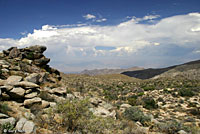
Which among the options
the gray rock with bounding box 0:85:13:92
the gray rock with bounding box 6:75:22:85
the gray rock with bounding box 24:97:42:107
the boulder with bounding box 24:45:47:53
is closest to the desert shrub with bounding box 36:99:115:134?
the gray rock with bounding box 24:97:42:107

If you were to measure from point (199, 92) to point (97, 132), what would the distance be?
79.5ft

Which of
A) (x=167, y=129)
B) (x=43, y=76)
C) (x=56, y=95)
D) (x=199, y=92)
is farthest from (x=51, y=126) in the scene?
(x=199, y=92)

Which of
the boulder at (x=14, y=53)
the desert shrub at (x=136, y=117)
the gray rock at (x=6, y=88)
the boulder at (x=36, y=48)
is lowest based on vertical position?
the desert shrub at (x=136, y=117)

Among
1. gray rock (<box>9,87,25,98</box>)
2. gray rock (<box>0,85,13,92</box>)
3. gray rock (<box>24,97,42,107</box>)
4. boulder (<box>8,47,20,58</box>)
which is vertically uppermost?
boulder (<box>8,47,20,58</box>)

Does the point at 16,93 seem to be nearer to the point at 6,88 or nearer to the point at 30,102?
the point at 6,88

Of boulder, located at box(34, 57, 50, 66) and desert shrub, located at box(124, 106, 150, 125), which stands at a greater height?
boulder, located at box(34, 57, 50, 66)

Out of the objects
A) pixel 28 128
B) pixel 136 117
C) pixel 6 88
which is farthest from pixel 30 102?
pixel 136 117

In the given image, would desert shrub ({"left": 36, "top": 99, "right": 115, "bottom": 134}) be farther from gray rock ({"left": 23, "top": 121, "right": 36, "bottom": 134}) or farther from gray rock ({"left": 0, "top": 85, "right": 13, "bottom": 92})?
gray rock ({"left": 0, "top": 85, "right": 13, "bottom": 92})

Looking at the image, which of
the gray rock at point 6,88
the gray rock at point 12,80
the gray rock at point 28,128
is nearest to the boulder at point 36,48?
the gray rock at point 12,80

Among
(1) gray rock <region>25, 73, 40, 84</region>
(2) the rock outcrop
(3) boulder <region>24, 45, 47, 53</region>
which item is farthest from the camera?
(3) boulder <region>24, 45, 47, 53</region>

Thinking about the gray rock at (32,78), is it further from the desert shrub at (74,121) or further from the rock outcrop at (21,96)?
the desert shrub at (74,121)

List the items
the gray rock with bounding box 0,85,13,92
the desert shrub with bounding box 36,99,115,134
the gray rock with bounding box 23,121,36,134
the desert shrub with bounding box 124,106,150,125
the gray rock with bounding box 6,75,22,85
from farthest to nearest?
1. the desert shrub with bounding box 124,106,150,125
2. the gray rock with bounding box 6,75,22,85
3. the gray rock with bounding box 0,85,13,92
4. the desert shrub with bounding box 36,99,115,134
5. the gray rock with bounding box 23,121,36,134

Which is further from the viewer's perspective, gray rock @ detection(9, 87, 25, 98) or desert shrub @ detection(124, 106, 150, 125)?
desert shrub @ detection(124, 106, 150, 125)

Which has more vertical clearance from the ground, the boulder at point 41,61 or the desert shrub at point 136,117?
the boulder at point 41,61
